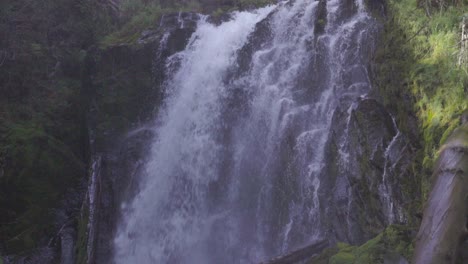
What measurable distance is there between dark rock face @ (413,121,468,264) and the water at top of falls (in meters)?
5.05

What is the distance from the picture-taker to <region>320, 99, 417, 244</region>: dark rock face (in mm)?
7469

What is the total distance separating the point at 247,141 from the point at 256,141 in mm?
332

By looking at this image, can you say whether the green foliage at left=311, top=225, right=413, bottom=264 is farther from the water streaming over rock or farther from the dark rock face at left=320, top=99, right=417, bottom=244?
the water streaming over rock

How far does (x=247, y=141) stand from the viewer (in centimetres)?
1231

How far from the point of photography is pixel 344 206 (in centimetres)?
848

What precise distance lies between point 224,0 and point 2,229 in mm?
12036

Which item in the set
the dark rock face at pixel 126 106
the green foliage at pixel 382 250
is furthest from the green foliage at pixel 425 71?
the dark rock face at pixel 126 106

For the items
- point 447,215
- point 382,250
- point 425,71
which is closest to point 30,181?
point 382,250

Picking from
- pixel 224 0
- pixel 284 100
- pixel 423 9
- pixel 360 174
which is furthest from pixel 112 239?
pixel 224 0

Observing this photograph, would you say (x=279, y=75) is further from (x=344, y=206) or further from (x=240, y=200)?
(x=344, y=206)

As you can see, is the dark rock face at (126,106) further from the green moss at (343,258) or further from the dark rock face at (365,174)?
the green moss at (343,258)

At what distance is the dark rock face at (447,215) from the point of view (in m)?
3.48

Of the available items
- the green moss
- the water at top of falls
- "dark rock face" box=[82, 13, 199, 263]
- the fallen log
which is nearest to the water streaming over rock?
the water at top of falls

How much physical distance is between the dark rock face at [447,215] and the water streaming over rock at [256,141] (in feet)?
13.6
